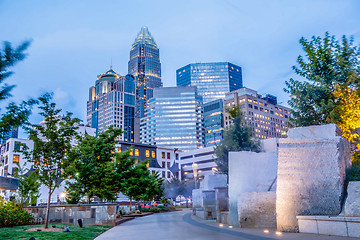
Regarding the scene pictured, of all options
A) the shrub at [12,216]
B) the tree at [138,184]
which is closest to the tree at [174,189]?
the tree at [138,184]

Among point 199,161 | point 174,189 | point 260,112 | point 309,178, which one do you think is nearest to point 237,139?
point 309,178

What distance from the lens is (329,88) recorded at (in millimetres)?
20234

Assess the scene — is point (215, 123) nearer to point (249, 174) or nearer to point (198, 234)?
point (249, 174)

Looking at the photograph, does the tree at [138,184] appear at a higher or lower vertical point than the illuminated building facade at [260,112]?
lower

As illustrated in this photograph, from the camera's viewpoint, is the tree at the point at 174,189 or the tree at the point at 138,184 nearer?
the tree at the point at 138,184

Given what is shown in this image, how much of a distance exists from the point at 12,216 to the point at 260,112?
527ft

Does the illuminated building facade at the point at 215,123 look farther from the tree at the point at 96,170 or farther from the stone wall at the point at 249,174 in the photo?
the stone wall at the point at 249,174

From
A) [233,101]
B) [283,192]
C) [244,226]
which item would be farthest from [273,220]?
[233,101]

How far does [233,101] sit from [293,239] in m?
159

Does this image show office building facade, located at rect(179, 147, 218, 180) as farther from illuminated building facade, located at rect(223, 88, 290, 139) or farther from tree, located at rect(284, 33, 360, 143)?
tree, located at rect(284, 33, 360, 143)

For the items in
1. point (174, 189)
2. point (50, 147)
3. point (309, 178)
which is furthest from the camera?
point (174, 189)

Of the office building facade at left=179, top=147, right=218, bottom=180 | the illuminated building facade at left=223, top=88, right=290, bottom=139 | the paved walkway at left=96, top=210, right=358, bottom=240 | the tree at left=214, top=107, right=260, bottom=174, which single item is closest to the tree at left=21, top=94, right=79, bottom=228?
the paved walkway at left=96, top=210, right=358, bottom=240

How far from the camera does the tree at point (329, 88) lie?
59.3 ft

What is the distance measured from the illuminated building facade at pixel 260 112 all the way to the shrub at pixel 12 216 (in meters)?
146
